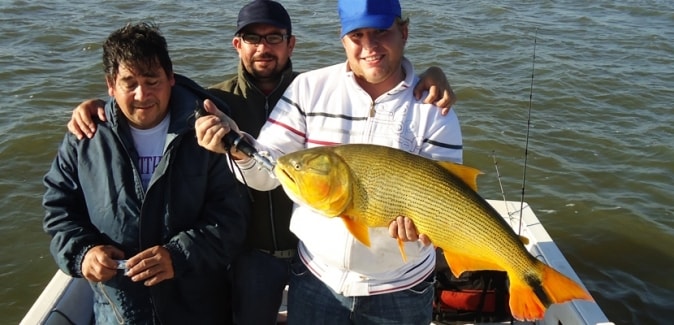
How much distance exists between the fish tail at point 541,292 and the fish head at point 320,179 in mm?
898

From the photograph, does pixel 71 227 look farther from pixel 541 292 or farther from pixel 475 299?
pixel 475 299

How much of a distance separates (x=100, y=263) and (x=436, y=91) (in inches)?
74.4

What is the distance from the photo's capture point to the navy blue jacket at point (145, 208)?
3.39 m

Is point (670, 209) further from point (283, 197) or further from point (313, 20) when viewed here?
point (313, 20)

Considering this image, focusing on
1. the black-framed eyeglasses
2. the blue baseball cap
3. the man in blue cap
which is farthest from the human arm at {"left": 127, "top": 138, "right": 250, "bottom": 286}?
the blue baseball cap

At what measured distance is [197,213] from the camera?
11.8ft

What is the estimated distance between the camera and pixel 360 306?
10.8ft

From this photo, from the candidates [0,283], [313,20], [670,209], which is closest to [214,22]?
[313,20]

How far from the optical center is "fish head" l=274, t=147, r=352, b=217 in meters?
2.74

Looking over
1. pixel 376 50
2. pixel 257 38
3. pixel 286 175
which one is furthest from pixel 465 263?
pixel 257 38

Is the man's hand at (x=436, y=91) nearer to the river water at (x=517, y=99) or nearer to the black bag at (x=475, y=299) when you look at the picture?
the river water at (x=517, y=99)

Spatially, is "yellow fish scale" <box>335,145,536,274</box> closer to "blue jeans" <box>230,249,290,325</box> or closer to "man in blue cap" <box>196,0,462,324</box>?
"man in blue cap" <box>196,0,462,324</box>

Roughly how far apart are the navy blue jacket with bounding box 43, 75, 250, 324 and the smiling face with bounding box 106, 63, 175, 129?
65 millimetres

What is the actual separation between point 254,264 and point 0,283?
13.2ft
